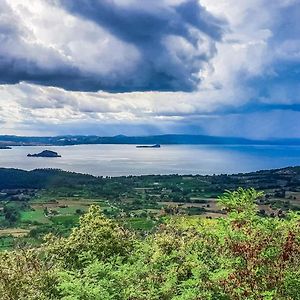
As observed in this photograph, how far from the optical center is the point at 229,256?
59.3 ft

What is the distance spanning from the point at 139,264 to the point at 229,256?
7.94m

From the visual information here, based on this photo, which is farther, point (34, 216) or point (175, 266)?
point (34, 216)

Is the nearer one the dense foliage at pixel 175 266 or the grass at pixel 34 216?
the dense foliage at pixel 175 266

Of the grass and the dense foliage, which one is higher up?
the dense foliage

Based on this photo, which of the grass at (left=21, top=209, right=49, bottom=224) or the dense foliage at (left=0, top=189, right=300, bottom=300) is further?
the grass at (left=21, top=209, right=49, bottom=224)

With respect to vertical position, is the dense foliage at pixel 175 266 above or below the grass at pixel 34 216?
above

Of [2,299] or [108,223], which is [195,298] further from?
[108,223]

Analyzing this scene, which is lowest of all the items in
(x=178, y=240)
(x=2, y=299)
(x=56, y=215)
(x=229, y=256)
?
(x=56, y=215)

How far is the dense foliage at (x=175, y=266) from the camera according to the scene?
16.4 metres

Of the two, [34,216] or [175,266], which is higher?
[175,266]

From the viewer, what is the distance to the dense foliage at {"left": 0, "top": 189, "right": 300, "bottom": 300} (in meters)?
16.4

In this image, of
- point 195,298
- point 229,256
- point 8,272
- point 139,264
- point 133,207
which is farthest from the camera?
point 133,207

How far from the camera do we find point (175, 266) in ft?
83.8

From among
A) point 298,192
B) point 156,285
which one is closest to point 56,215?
point 298,192
